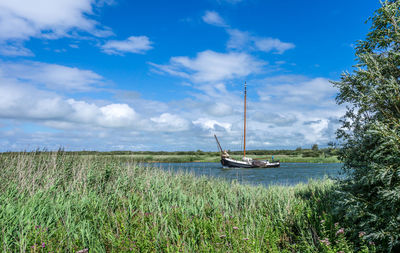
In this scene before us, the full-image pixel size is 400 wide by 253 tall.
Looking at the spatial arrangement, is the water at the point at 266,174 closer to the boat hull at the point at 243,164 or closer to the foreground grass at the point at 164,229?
the foreground grass at the point at 164,229

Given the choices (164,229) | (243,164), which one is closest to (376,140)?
(164,229)

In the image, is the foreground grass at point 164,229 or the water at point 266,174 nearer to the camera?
the foreground grass at point 164,229

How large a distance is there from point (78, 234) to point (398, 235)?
6100mm

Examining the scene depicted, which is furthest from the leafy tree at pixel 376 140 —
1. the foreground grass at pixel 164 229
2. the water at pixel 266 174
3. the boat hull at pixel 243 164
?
the boat hull at pixel 243 164

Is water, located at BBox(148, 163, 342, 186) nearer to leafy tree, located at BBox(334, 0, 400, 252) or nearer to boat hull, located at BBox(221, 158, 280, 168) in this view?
leafy tree, located at BBox(334, 0, 400, 252)

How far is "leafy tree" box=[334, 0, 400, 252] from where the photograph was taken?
4273 millimetres

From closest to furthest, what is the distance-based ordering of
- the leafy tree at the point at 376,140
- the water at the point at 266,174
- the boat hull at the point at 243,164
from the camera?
the leafy tree at the point at 376,140 → the water at the point at 266,174 → the boat hull at the point at 243,164

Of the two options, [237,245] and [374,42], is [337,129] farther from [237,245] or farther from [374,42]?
[237,245]

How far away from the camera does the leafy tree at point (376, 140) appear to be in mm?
4273

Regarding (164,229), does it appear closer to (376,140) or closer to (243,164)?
(376,140)

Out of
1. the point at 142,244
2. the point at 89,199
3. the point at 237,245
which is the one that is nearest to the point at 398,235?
the point at 237,245

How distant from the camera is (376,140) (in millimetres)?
4711

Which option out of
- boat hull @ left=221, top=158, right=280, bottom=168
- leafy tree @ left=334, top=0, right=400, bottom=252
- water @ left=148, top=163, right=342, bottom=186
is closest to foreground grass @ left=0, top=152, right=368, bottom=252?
leafy tree @ left=334, top=0, right=400, bottom=252

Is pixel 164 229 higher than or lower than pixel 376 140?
lower
